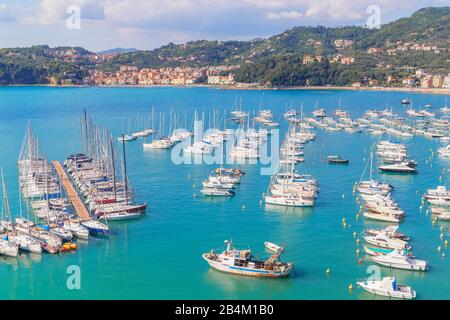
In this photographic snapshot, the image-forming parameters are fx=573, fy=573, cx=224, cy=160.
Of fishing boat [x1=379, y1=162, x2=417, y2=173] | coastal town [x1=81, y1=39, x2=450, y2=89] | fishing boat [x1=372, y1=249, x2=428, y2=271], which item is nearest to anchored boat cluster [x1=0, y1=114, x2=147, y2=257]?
fishing boat [x1=372, y1=249, x2=428, y2=271]

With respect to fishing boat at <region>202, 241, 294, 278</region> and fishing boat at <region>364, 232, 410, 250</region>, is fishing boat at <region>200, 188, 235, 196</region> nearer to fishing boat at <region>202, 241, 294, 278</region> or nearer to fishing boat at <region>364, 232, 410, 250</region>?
fishing boat at <region>364, 232, 410, 250</region>

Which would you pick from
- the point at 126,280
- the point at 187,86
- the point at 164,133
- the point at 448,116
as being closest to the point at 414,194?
the point at 126,280

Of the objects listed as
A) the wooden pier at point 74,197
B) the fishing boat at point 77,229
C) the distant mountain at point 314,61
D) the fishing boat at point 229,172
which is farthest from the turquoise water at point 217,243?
the distant mountain at point 314,61

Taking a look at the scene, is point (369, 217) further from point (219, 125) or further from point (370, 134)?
point (219, 125)

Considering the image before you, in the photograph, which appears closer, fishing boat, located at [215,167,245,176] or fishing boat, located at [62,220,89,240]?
fishing boat, located at [62,220,89,240]

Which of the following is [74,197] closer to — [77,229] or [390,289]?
[77,229]
